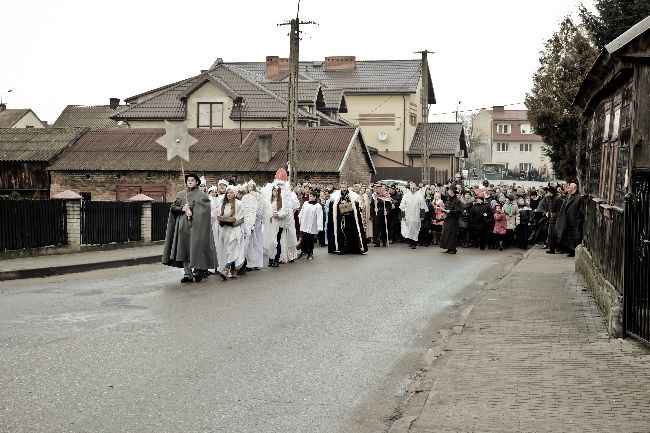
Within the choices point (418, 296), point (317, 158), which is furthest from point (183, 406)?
point (317, 158)

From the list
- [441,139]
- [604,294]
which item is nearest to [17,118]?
[441,139]

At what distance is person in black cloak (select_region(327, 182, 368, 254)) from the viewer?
25578 mm

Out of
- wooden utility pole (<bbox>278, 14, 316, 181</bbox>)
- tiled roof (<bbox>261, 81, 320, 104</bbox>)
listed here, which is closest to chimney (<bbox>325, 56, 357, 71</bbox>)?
tiled roof (<bbox>261, 81, 320, 104</bbox>)

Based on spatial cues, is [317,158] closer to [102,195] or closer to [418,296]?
[102,195]

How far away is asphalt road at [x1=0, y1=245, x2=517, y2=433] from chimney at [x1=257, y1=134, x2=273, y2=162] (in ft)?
92.2

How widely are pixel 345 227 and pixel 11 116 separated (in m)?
70.6

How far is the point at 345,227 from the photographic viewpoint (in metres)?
25.7

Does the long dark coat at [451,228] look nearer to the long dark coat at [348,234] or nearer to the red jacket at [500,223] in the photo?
the red jacket at [500,223]

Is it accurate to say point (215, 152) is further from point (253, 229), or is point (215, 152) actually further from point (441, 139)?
point (441, 139)

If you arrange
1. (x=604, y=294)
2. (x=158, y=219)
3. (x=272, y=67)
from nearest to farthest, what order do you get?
(x=604, y=294) → (x=158, y=219) → (x=272, y=67)

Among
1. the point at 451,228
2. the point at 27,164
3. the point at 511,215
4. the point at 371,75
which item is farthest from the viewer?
the point at 371,75

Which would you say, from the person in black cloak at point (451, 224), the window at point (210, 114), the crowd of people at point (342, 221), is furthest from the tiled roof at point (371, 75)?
the person in black cloak at point (451, 224)

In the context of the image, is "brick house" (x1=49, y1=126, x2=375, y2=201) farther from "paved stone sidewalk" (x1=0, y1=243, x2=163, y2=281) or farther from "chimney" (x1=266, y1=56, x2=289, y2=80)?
"chimney" (x1=266, y1=56, x2=289, y2=80)

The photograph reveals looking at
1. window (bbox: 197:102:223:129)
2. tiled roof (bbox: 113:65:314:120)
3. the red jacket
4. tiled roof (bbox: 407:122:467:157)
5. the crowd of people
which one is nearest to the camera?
the crowd of people
